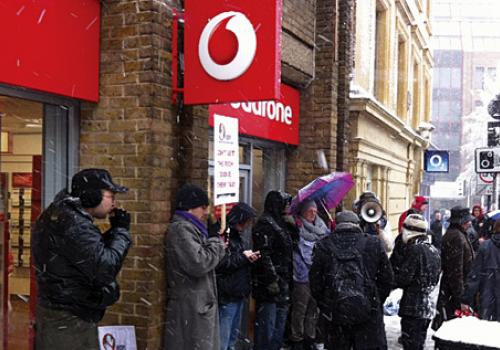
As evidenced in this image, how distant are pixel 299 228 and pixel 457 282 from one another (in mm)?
2158

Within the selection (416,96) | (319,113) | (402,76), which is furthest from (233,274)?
(416,96)

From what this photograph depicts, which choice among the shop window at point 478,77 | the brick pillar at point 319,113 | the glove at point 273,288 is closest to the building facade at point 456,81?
the shop window at point 478,77

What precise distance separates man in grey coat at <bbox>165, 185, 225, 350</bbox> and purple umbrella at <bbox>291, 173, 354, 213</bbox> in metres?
2.30

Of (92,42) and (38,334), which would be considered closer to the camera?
(38,334)

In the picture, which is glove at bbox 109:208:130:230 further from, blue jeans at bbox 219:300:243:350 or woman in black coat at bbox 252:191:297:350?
woman in black coat at bbox 252:191:297:350

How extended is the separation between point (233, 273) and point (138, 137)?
1.62 meters

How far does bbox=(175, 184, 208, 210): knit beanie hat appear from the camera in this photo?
473cm

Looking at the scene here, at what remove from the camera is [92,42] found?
16.2 ft

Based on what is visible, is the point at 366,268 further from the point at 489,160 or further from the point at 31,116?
the point at 489,160

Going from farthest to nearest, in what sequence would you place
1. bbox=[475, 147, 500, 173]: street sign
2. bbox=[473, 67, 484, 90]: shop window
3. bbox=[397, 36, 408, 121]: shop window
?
bbox=[473, 67, 484, 90]: shop window < bbox=[397, 36, 408, 121]: shop window < bbox=[475, 147, 500, 173]: street sign

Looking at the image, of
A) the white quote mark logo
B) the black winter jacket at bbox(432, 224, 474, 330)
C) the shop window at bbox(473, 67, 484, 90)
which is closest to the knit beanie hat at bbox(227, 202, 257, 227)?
the black winter jacket at bbox(432, 224, 474, 330)

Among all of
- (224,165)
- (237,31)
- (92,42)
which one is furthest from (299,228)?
(92,42)

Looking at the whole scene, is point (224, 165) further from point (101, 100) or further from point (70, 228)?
point (70, 228)

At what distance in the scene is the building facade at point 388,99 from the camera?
1282 cm
